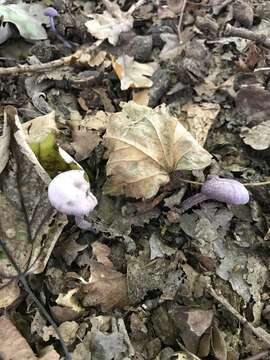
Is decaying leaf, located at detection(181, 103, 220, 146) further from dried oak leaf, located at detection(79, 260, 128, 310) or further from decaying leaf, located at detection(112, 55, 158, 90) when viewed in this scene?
dried oak leaf, located at detection(79, 260, 128, 310)

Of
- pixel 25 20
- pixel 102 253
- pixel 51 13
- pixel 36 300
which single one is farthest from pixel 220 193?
pixel 25 20

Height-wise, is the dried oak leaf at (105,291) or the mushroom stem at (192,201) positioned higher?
the mushroom stem at (192,201)

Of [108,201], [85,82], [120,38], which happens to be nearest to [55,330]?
[108,201]

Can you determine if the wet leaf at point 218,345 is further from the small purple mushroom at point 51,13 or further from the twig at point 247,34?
the small purple mushroom at point 51,13

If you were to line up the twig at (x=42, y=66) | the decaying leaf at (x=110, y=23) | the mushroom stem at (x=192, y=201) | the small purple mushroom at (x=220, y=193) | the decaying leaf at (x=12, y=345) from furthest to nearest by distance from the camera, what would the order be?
1. the decaying leaf at (x=110, y=23)
2. the twig at (x=42, y=66)
3. the mushroom stem at (x=192, y=201)
4. the small purple mushroom at (x=220, y=193)
5. the decaying leaf at (x=12, y=345)

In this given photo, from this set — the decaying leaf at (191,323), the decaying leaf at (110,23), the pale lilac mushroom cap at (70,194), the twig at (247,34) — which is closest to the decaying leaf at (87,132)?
the pale lilac mushroom cap at (70,194)

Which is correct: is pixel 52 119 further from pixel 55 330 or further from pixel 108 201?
pixel 55 330

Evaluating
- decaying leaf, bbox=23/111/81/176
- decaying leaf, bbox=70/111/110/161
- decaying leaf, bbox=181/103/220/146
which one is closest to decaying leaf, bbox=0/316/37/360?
decaying leaf, bbox=23/111/81/176
